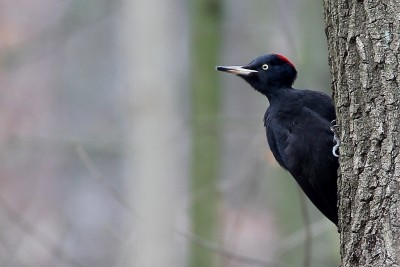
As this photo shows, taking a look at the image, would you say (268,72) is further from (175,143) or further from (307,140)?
(175,143)

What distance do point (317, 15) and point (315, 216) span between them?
73.9 inches

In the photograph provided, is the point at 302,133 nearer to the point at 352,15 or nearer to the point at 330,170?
the point at 330,170

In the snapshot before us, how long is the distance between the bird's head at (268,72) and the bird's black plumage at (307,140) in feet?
0.28

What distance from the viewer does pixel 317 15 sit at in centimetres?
788

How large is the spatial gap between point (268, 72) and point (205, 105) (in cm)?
208

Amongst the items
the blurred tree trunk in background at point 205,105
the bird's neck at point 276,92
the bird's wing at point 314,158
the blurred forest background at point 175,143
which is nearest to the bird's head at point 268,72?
the bird's neck at point 276,92

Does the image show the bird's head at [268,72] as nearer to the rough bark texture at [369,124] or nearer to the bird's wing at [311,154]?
the bird's wing at [311,154]

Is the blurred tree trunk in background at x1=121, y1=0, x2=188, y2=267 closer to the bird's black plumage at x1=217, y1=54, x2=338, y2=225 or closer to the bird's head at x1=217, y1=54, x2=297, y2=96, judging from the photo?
the bird's head at x1=217, y1=54, x2=297, y2=96

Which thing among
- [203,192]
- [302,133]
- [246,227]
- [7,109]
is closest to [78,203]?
[246,227]

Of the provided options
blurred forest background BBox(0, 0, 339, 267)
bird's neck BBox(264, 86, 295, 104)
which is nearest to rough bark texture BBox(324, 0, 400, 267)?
bird's neck BBox(264, 86, 295, 104)

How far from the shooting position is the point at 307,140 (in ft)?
13.7

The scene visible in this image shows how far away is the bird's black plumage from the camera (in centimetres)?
411

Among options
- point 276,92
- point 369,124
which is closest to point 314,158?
point 276,92

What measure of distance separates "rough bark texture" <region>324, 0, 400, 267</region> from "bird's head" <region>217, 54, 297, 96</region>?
56.7 inches
